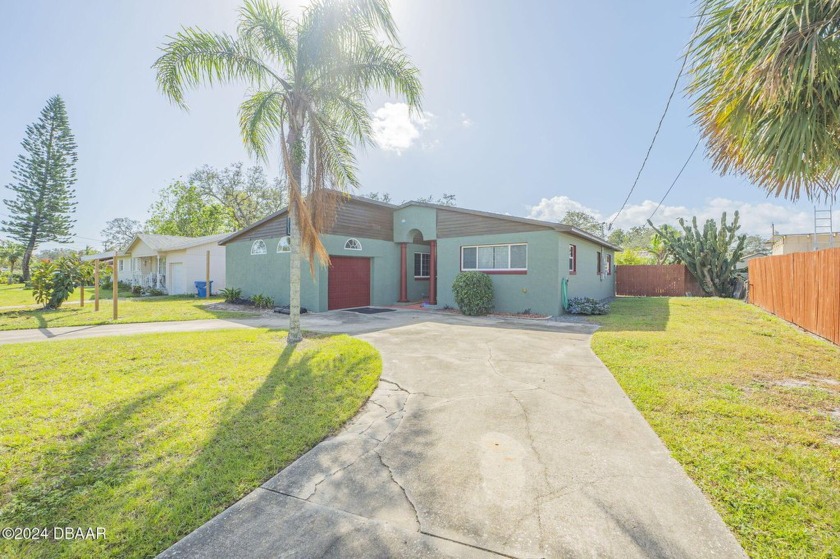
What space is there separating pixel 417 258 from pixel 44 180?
1386 inches

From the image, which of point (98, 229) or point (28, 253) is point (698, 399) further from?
point (98, 229)

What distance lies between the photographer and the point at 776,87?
3445 millimetres

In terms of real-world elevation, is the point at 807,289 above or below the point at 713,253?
below

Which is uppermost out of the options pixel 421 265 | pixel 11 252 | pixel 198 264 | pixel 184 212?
pixel 184 212

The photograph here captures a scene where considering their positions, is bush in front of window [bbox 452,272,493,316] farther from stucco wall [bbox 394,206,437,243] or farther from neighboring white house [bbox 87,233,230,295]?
neighboring white house [bbox 87,233,230,295]

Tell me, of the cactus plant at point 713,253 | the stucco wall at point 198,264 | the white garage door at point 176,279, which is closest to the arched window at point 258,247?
the stucco wall at point 198,264

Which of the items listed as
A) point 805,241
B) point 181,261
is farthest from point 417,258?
point 805,241

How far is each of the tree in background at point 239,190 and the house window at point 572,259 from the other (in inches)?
1064

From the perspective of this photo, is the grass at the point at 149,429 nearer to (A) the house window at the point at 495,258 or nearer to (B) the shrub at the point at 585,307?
(A) the house window at the point at 495,258

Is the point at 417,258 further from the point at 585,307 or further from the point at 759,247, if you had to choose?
the point at 759,247

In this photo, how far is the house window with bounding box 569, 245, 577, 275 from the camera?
43.2 feet

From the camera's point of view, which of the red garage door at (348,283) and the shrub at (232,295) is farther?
the shrub at (232,295)

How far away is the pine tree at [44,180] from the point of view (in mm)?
29081

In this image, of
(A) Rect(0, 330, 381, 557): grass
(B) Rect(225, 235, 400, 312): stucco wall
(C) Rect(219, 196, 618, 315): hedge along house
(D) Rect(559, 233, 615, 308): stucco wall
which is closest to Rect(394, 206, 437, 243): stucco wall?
(C) Rect(219, 196, 618, 315): hedge along house
